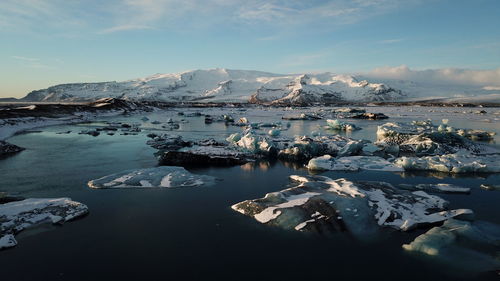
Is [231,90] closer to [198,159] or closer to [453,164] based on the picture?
[198,159]

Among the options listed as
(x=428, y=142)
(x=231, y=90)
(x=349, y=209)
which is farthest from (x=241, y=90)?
(x=349, y=209)

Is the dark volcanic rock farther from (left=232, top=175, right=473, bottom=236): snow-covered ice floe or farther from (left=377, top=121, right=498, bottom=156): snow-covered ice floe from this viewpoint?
(left=377, top=121, right=498, bottom=156): snow-covered ice floe

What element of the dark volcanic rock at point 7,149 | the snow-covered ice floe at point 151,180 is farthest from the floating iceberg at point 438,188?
the dark volcanic rock at point 7,149

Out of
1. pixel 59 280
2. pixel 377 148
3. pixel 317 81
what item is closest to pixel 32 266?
pixel 59 280

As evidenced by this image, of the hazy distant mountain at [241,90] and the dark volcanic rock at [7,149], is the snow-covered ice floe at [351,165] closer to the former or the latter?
the dark volcanic rock at [7,149]

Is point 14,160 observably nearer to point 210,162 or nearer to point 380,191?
point 210,162

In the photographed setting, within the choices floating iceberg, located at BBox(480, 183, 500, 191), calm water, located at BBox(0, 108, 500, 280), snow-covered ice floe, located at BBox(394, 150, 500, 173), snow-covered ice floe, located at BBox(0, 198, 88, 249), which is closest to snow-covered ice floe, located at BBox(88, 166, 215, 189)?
calm water, located at BBox(0, 108, 500, 280)

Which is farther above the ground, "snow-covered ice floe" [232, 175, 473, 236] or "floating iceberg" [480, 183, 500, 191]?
"snow-covered ice floe" [232, 175, 473, 236]
